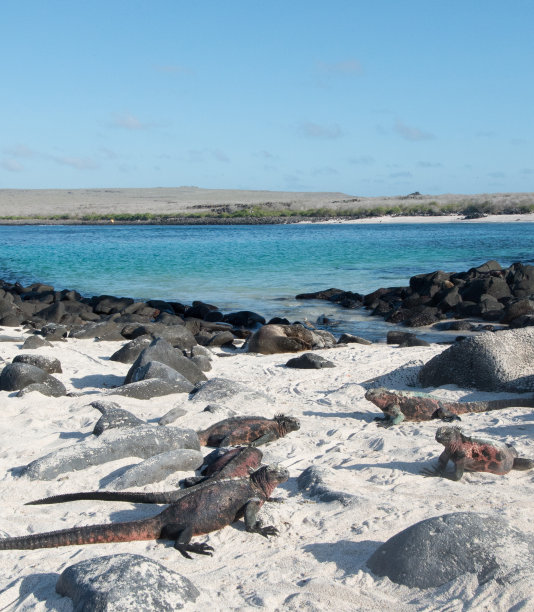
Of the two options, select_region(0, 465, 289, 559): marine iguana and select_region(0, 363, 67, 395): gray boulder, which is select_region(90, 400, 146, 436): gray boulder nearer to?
select_region(0, 363, 67, 395): gray boulder

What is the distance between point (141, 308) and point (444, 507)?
452 inches

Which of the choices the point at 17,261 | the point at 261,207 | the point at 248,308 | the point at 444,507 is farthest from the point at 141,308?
the point at 261,207

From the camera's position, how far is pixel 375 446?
4926 millimetres

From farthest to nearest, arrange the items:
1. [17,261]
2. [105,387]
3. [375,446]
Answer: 1. [17,261]
2. [105,387]
3. [375,446]

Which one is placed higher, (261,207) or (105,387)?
(261,207)

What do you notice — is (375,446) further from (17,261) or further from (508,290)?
(17,261)

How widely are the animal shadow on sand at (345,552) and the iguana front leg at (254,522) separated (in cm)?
23

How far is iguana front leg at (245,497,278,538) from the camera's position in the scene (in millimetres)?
3527

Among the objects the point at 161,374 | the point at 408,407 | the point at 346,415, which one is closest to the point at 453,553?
the point at 408,407

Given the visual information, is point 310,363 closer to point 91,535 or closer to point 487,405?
point 487,405

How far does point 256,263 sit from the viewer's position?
27844 mm

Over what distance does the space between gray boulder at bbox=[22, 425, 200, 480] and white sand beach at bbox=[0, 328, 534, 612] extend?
0.24ft

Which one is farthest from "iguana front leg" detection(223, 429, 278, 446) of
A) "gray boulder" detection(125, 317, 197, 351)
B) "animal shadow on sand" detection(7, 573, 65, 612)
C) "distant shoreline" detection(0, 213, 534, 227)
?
"distant shoreline" detection(0, 213, 534, 227)

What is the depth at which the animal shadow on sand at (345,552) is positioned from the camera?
10.3ft
